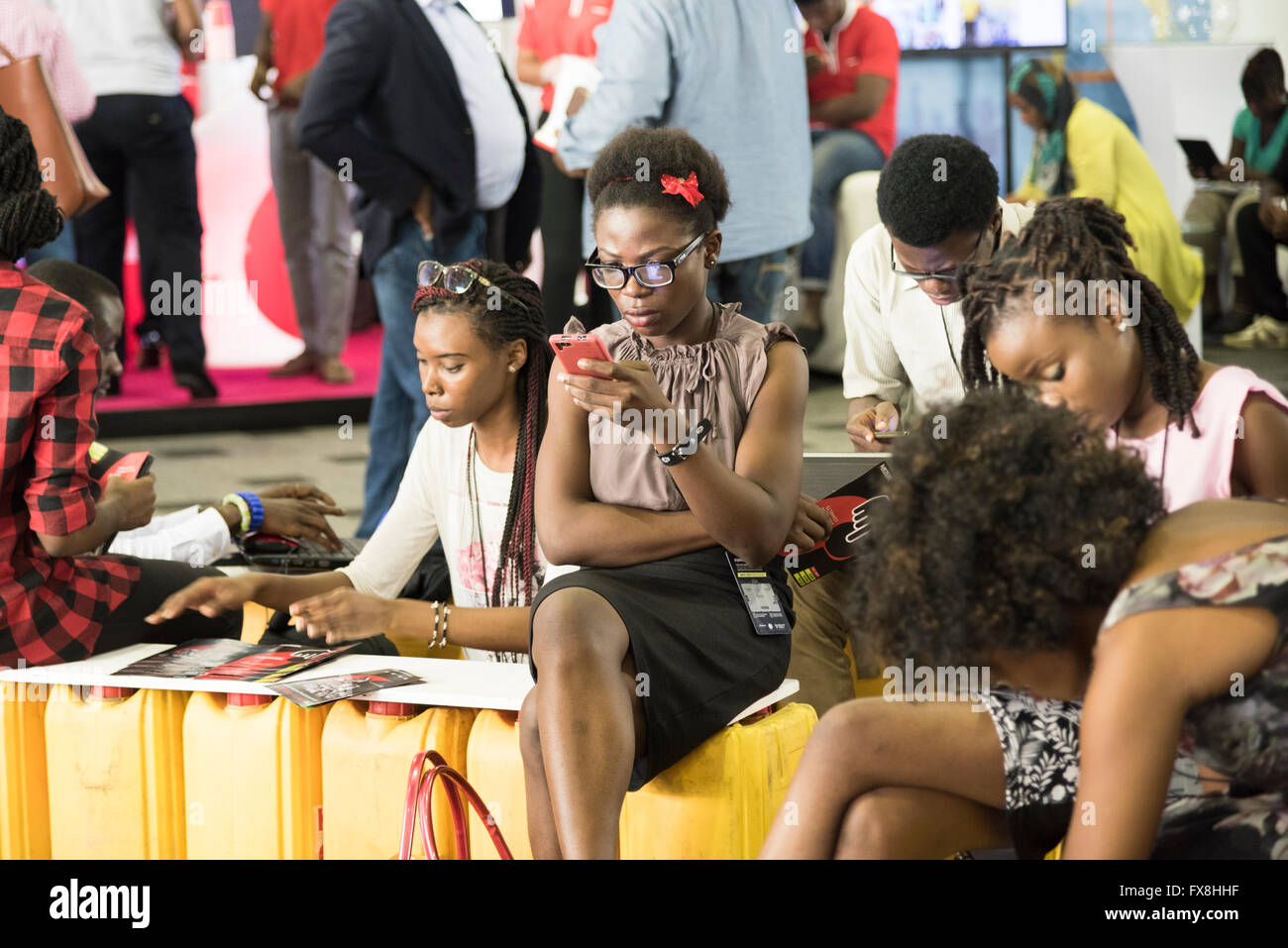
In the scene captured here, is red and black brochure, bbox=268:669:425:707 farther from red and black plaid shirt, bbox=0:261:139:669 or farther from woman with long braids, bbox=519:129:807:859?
red and black plaid shirt, bbox=0:261:139:669

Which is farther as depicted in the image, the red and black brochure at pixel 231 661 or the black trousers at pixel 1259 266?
the black trousers at pixel 1259 266

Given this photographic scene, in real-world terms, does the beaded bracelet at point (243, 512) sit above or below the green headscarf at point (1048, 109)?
below

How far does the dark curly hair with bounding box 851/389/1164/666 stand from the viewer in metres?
1.48

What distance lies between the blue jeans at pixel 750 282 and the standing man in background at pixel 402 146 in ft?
3.19

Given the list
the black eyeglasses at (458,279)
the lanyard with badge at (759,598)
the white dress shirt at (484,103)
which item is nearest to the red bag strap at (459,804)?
the lanyard with badge at (759,598)

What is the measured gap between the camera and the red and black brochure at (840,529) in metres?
2.56

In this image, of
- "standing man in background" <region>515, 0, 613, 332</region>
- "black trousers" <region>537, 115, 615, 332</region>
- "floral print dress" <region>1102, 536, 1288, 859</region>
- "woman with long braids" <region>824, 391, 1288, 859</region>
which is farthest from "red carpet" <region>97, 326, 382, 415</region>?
"floral print dress" <region>1102, 536, 1288, 859</region>

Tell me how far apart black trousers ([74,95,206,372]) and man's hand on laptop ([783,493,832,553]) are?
14.2 ft

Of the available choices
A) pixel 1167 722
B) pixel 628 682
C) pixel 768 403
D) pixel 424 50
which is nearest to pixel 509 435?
pixel 768 403

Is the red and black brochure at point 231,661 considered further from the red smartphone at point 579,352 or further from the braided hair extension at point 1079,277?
the braided hair extension at point 1079,277

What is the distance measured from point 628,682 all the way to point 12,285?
1.26 m

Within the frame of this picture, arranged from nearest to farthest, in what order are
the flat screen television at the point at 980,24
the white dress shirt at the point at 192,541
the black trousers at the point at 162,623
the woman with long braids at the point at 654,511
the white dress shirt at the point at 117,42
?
the woman with long braids at the point at 654,511 → the black trousers at the point at 162,623 → the white dress shirt at the point at 192,541 → the white dress shirt at the point at 117,42 → the flat screen television at the point at 980,24

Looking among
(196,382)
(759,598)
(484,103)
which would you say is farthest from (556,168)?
(759,598)
